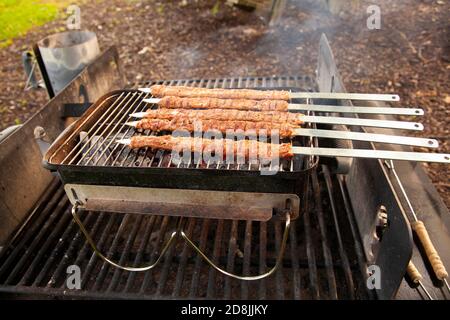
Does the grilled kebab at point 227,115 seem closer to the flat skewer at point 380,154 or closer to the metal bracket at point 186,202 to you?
the flat skewer at point 380,154

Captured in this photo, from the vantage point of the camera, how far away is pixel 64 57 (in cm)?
439

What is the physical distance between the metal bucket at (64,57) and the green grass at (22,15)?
532cm

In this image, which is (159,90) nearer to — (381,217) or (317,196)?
(317,196)

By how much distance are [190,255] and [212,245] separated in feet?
1.02

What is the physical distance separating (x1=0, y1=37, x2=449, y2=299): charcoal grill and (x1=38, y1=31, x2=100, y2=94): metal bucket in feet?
2.12

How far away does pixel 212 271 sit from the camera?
3.05m

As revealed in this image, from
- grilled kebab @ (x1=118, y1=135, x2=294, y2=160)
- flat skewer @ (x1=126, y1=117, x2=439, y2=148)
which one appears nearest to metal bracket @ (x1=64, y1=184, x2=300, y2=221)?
grilled kebab @ (x1=118, y1=135, x2=294, y2=160)

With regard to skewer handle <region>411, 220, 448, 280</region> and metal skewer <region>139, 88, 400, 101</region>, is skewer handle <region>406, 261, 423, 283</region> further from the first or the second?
metal skewer <region>139, 88, 400, 101</region>

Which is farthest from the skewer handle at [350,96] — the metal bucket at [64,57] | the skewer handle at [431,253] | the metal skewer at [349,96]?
the metal bucket at [64,57]

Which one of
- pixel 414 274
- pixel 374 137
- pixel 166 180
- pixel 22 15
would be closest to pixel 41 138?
pixel 166 180

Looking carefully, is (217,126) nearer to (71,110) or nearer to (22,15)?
(71,110)

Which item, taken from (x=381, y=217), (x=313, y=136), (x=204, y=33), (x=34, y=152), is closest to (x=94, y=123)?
(x=34, y=152)

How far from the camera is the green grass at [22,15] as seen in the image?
9183 mm

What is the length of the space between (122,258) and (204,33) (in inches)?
261
